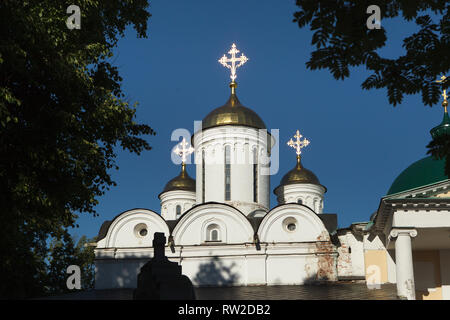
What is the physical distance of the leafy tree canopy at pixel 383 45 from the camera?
249 inches

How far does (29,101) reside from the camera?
10461 mm

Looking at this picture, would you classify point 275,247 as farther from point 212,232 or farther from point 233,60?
point 233,60

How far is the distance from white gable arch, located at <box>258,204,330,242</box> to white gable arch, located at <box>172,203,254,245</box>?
723 mm

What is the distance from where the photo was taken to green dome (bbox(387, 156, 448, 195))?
19.5 metres

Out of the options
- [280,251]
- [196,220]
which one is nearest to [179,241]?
[196,220]

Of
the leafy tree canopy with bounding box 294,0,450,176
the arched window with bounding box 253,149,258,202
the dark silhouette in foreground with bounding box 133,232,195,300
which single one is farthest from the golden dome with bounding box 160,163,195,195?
the leafy tree canopy with bounding box 294,0,450,176

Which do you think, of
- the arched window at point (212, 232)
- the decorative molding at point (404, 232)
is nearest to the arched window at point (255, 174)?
the arched window at point (212, 232)

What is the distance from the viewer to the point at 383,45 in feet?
21.5

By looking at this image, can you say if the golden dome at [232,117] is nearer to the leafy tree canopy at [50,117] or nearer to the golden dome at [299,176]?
the golden dome at [299,176]

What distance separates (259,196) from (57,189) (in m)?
15.8

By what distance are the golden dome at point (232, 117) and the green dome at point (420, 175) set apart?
746cm

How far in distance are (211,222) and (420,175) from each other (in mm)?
8354
